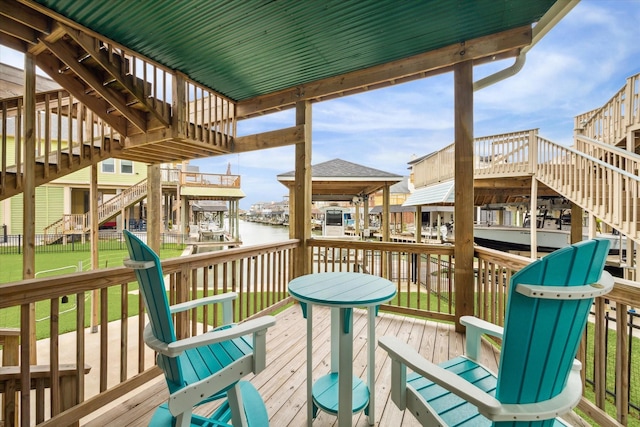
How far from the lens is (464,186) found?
293cm

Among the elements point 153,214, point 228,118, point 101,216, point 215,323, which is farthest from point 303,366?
point 101,216

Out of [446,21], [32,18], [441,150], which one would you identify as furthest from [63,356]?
[441,150]

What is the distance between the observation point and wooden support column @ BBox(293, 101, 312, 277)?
12.8 ft

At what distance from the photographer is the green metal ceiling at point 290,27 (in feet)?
7.92

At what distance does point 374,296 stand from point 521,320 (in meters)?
0.88

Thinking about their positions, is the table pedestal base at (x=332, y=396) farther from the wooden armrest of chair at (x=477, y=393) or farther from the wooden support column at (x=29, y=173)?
the wooden support column at (x=29, y=173)

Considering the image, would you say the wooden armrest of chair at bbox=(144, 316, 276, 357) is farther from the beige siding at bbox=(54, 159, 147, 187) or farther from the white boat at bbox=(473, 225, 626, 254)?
the beige siding at bbox=(54, 159, 147, 187)

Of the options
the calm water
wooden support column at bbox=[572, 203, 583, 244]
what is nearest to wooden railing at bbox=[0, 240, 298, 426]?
the calm water

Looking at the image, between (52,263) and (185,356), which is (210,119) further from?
(52,263)

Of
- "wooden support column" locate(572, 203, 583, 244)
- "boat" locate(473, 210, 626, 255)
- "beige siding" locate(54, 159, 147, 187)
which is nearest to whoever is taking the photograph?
"wooden support column" locate(572, 203, 583, 244)

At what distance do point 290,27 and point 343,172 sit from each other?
6.66m

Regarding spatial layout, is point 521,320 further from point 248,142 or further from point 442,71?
point 248,142

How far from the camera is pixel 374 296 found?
1.65 metres

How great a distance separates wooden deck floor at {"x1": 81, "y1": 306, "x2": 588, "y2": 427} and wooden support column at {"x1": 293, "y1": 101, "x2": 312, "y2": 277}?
634 mm
